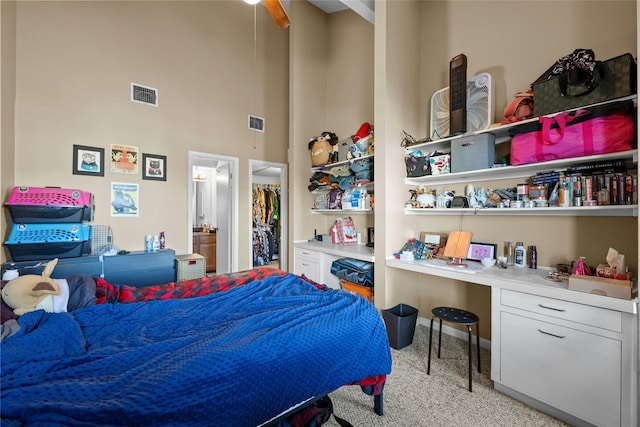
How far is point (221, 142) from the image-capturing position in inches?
152

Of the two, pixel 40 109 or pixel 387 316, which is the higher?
pixel 40 109

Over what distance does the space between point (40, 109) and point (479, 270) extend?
168 inches

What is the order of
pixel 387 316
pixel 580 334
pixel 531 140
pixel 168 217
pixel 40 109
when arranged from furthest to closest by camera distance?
1. pixel 168 217
2. pixel 40 109
3. pixel 387 316
4. pixel 531 140
5. pixel 580 334

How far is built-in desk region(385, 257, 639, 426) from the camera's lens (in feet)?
4.73

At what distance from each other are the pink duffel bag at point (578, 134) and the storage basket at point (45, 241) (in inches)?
149

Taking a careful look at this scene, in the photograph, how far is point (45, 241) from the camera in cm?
243

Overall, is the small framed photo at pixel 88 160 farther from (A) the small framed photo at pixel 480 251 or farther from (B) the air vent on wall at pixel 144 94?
(A) the small framed photo at pixel 480 251

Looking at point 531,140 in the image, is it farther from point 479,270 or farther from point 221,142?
point 221,142

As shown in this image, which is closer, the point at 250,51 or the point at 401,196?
the point at 401,196

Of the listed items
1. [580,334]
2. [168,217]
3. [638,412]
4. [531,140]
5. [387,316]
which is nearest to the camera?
[638,412]

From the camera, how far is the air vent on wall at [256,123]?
13.5 ft

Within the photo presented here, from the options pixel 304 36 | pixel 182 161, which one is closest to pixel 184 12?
pixel 304 36

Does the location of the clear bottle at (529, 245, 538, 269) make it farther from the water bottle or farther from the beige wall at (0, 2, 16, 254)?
the beige wall at (0, 2, 16, 254)

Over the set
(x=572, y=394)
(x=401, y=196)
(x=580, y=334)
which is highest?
(x=401, y=196)
